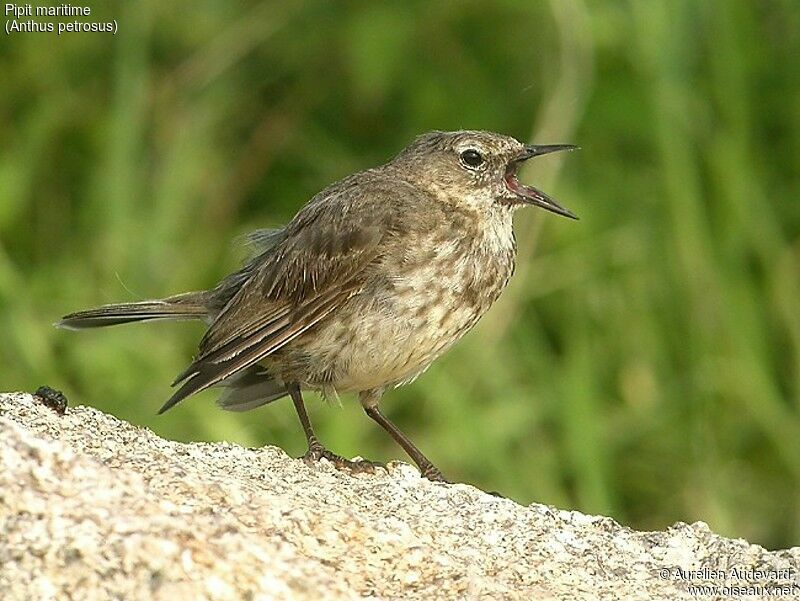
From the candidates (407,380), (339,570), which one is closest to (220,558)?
(339,570)

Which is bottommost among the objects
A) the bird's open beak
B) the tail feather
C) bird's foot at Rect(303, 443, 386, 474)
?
bird's foot at Rect(303, 443, 386, 474)

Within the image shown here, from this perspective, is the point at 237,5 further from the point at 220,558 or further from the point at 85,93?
the point at 220,558

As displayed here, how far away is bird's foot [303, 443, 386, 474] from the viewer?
4656 mm

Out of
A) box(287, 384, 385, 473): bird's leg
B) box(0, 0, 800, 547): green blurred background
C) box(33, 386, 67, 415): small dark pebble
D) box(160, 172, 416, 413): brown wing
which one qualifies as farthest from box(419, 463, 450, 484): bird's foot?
box(33, 386, 67, 415): small dark pebble

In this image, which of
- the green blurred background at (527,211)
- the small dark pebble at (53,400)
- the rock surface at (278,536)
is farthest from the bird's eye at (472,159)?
the small dark pebble at (53,400)

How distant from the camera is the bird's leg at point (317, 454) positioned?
15.4 ft

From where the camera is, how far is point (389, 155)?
756 centimetres

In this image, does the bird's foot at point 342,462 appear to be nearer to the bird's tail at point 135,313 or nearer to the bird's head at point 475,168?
the bird's tail at point 135,313

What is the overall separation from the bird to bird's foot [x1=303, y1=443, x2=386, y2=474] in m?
0.01

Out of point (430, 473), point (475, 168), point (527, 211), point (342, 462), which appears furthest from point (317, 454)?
point (527, 211)

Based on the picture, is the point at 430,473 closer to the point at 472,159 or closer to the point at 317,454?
the point at 317,454

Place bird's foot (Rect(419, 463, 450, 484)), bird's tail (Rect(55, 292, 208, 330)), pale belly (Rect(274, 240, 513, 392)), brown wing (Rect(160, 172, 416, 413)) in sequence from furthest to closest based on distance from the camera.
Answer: bird's tail (Rect(55, 292, 208, 330)) < bird's foot (Rect(419, 463, 450, 484)) < brown wing (Rect(160, 172, 416, 413)) < pale belly (Rect(274, 240, 513, 392))

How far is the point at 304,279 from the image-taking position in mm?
5395

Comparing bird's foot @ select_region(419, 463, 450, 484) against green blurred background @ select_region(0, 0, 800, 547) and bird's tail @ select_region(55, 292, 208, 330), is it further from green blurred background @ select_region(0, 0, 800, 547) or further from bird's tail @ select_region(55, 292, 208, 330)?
bird's tail @ select_region(55, 292, 208, 330)
